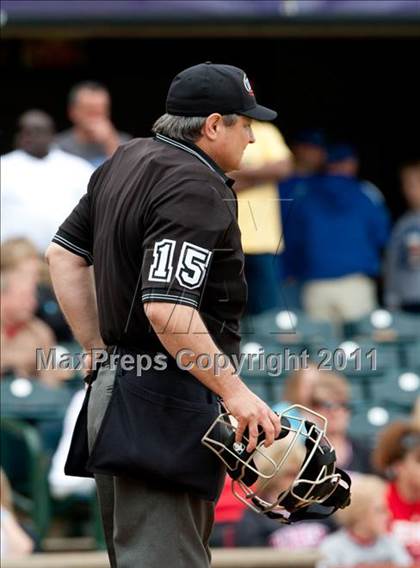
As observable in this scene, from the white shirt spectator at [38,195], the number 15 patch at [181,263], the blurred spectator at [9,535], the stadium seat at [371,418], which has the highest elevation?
the number 15 patch at [181,263]

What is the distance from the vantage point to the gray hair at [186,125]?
140 inches

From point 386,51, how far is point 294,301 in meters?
3.35

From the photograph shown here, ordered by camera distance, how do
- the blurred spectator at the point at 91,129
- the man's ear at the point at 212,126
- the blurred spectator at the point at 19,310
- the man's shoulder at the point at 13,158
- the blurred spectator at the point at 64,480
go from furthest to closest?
the blurred spectator at the point at 91,129 → the man's shoulder at the point at 13,158 → the blurred spectator at the point at 19,310 → the blurred spectator at the point at 64,480 → the man's ear at the point at 212,126

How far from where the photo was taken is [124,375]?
3.56 metres

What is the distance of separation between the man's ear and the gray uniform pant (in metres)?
0.69

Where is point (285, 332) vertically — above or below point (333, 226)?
above

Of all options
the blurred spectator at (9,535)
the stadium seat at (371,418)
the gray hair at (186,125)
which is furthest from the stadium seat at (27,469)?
the gray hair at (186,125)

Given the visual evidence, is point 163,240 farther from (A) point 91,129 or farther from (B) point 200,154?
(A) point 91,129

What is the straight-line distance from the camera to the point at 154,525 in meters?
3.46

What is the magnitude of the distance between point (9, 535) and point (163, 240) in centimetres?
257

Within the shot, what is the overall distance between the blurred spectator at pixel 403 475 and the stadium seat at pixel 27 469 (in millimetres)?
1526

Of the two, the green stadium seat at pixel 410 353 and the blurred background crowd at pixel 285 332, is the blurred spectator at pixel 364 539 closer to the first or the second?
the blurred background crowd at pixel 285 332

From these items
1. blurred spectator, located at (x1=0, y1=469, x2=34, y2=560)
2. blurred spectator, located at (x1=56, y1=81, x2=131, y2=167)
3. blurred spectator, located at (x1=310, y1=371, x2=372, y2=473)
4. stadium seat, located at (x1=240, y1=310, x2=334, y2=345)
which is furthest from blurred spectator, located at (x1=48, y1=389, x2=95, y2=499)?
blurred spectator, located at (x1=56, y1=81, x2=131, y2=167)

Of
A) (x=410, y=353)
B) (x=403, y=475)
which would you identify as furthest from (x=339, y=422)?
(x=410, y=353)
